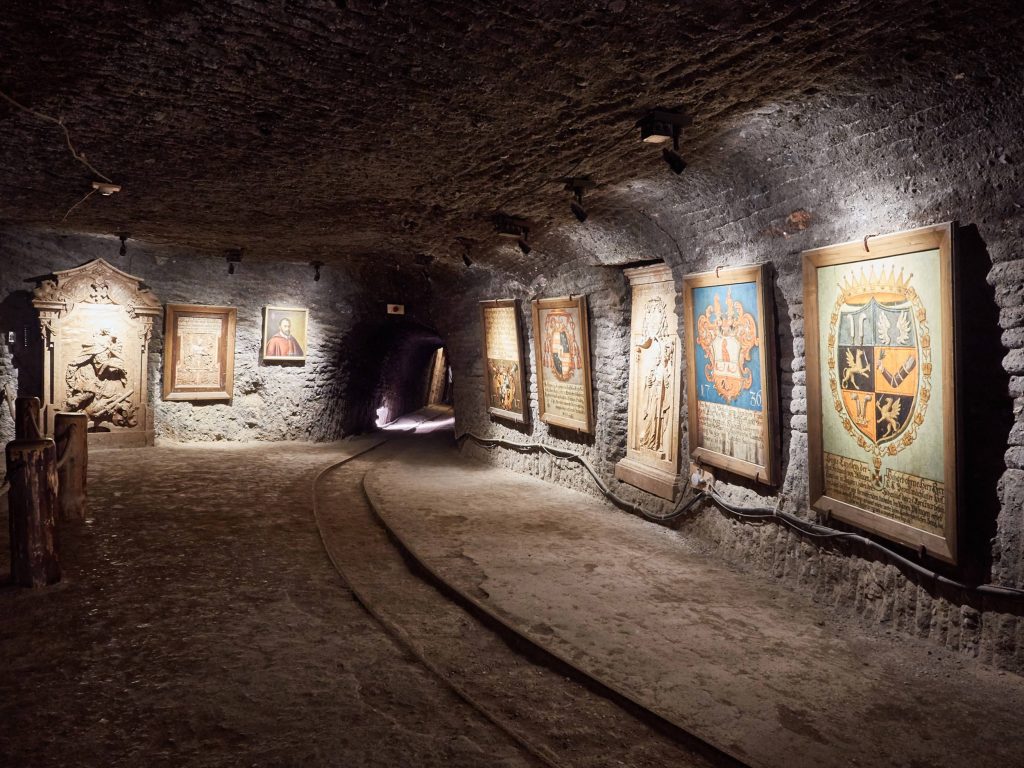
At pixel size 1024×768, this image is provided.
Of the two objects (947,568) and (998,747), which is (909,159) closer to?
(947,568)

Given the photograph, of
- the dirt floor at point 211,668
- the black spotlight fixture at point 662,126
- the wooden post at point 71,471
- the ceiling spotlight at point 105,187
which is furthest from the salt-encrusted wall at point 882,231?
the wooden post at point 71,471

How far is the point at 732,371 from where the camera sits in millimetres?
5293

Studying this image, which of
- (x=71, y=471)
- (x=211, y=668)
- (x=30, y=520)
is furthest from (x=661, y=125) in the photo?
(x=71, y=471)

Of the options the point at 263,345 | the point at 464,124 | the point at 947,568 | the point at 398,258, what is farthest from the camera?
the point at 263,345

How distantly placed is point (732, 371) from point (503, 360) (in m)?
4.66

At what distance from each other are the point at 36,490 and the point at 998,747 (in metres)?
5.63

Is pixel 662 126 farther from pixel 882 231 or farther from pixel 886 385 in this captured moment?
pixel 886 385

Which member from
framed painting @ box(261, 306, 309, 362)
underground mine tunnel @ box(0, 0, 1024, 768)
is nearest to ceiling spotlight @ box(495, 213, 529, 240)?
underground mine tunnel @ box(0, 0, 1024, 768)

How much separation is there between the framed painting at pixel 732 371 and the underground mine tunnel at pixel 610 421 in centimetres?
4

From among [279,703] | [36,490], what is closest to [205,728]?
[279,703]

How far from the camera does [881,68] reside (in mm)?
3254

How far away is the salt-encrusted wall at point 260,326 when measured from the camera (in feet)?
33.9

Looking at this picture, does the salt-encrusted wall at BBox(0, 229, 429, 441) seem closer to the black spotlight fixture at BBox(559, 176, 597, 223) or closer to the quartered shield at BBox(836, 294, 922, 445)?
the black spotlight fixture at BBox(559, 176, 597, 223)

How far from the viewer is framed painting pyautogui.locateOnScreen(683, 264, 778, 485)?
4.93 metres
